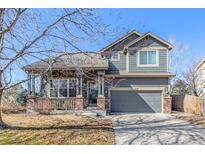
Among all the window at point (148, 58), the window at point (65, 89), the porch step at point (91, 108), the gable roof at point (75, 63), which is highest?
the window at point (148, 58)

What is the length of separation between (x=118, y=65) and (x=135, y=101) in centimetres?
303

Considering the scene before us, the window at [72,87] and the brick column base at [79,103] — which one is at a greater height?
the window at [72,87]

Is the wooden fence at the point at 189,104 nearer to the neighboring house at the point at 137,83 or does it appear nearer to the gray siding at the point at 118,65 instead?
the neighboring house at the point at 137,83

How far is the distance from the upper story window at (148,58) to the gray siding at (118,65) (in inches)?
51.2

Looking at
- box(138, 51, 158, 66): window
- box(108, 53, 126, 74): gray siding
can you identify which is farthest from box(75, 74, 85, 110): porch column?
box(138, 51, 158, 66): window

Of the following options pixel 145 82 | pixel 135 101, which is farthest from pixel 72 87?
pixel 145 82

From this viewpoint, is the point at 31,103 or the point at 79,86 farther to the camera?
the point at 79,86

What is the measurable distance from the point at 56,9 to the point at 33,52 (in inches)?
74.1

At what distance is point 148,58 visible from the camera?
73.1ft

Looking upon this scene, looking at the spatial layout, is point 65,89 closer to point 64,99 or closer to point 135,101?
point 64,99

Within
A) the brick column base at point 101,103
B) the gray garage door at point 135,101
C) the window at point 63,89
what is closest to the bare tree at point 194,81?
the gray garage door at point 135,101

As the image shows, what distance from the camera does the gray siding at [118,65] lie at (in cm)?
2280

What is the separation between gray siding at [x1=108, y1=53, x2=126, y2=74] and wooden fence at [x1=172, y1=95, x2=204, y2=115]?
212 inches

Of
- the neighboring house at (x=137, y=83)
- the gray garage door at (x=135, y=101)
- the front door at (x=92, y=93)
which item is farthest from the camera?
the front door at (x=92, y=93)
